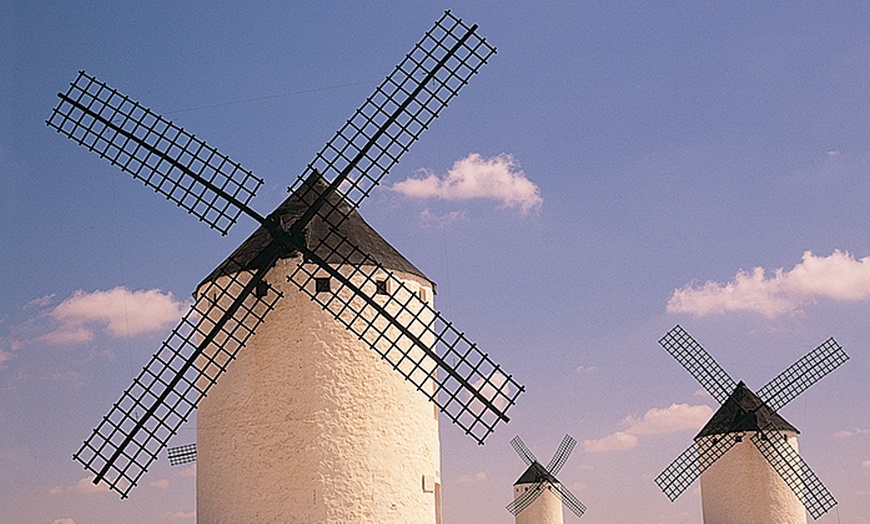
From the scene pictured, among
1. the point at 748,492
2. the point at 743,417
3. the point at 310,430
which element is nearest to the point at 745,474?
the point at 748,492

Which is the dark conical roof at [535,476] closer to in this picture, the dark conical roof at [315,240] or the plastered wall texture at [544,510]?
the plastered wall texture at [544,510]

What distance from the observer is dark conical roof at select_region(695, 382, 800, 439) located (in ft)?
74.8

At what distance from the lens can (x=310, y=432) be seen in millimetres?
12922

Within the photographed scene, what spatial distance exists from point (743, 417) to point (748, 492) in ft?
5.12

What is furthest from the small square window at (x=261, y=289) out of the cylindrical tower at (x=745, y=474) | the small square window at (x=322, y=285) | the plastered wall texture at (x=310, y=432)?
the cylindrical tower at (x=745, y=474)

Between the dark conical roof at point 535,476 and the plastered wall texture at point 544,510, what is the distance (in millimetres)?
169

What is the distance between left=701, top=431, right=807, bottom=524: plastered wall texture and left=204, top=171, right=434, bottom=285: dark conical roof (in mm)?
11343

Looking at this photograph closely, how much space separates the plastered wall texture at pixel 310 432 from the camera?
1285cm

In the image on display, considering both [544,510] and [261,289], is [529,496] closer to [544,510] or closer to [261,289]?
[544,510]

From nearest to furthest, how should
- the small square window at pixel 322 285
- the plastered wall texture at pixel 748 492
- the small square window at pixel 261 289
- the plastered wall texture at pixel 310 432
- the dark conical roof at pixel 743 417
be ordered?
the plastered wall texture at pixel 310 432 → the small square window at pixel 322 285 → the small square window at pixel 261 289 → the plastered wall texture at pixel 748 492 → the dark conical roof at pixel 743 417

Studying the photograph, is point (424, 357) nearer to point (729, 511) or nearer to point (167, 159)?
point (167, 159)

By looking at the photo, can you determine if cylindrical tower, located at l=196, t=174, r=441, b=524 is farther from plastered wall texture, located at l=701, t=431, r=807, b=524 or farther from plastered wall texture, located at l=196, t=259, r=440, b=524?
plastered wall texture, located at l=701, t=431, r=807, b=524

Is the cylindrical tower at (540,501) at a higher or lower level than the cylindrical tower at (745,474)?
higher

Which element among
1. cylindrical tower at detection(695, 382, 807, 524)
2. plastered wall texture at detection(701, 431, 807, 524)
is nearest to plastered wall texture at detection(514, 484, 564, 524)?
cylindrical tower at detection(695, 382, 807, 524)
